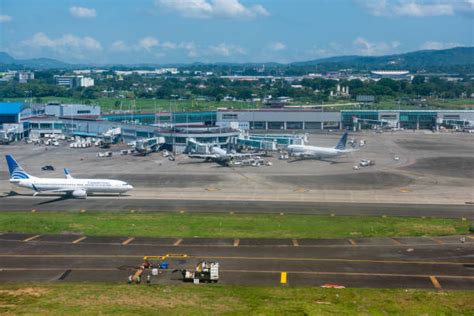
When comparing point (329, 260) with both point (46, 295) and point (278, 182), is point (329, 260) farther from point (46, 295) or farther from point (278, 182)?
point (278, 182)

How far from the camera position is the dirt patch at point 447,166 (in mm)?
116938

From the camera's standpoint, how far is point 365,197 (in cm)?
9456

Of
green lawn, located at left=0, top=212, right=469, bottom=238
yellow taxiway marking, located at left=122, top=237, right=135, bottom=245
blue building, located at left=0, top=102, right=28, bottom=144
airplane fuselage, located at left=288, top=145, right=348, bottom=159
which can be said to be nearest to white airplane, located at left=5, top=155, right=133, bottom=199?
green lawn, located at left=0, top=212, right=469, bottom=238

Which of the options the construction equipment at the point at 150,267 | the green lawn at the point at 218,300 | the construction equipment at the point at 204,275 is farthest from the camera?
the construction equipment at the point at 150,267

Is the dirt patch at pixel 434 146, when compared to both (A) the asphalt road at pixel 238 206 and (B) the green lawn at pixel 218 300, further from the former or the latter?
(B) the green lawn at pixel 218 300

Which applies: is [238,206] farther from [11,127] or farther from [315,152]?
[11,127]

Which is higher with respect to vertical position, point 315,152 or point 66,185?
point 315,152

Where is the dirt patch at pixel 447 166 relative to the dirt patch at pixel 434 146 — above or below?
below

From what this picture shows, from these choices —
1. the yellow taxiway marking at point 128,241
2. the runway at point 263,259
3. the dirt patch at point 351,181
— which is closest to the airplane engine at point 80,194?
the runway at point 263,259

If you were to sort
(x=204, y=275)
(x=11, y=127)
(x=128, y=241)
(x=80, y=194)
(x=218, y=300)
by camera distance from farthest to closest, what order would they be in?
(x=11, y=127) → (x=80, y=194) → (x=128, y=241) → (x=204, y=275) → (x=218, y=300)

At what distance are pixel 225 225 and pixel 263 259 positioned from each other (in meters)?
16.5

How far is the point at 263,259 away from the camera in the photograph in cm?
5756

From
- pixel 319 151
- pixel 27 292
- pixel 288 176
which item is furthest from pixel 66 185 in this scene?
pixel 319 151

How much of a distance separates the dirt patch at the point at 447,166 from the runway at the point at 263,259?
52579 millimetres
